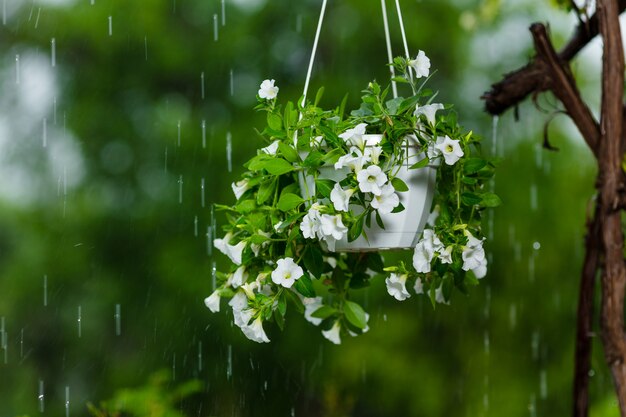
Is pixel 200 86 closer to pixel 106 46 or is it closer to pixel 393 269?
pixel 106 46

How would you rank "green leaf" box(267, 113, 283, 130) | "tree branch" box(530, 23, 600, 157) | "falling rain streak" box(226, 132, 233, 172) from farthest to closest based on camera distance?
1. "falling rain streak" box(226, 132, 233, 172)
2. "tree branch" box(530, 23, 600, 157)
3. "green leaf" box(267, 113, 283, 130)

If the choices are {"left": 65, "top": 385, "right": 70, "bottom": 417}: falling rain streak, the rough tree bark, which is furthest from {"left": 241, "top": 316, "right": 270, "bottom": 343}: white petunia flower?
{"left": 65, "top": 385, "right": 70, "bottom": 417}: falling rain streak

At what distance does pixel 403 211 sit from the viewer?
1014mm

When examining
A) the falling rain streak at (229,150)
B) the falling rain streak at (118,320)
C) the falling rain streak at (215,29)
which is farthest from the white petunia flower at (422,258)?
the falling rain streak at (118,320)

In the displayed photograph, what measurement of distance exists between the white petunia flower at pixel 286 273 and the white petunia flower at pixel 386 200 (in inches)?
4.9

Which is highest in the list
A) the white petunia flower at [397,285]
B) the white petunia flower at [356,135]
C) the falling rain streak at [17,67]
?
the falling rain streak at [17,67]

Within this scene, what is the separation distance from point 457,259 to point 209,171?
313 centimetres

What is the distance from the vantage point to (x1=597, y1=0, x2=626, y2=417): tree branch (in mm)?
1205

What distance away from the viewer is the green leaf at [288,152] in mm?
1008

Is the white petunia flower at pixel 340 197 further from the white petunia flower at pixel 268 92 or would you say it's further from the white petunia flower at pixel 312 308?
the white petunia flower at pixel 312 308

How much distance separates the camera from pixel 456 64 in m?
4.20

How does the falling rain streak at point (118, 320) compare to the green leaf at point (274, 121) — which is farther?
the falling rain streak at point (118, 320)

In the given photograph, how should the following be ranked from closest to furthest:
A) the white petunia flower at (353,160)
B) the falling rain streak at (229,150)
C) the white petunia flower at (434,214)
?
the white petunia flower at (353,160) → the white petunia flower at (434,214) → the falling rain streak at (229,150)

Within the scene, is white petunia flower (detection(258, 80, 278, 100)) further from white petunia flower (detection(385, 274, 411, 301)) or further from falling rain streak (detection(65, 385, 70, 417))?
falling rain streak (detection(65, 385, 70, 417))
